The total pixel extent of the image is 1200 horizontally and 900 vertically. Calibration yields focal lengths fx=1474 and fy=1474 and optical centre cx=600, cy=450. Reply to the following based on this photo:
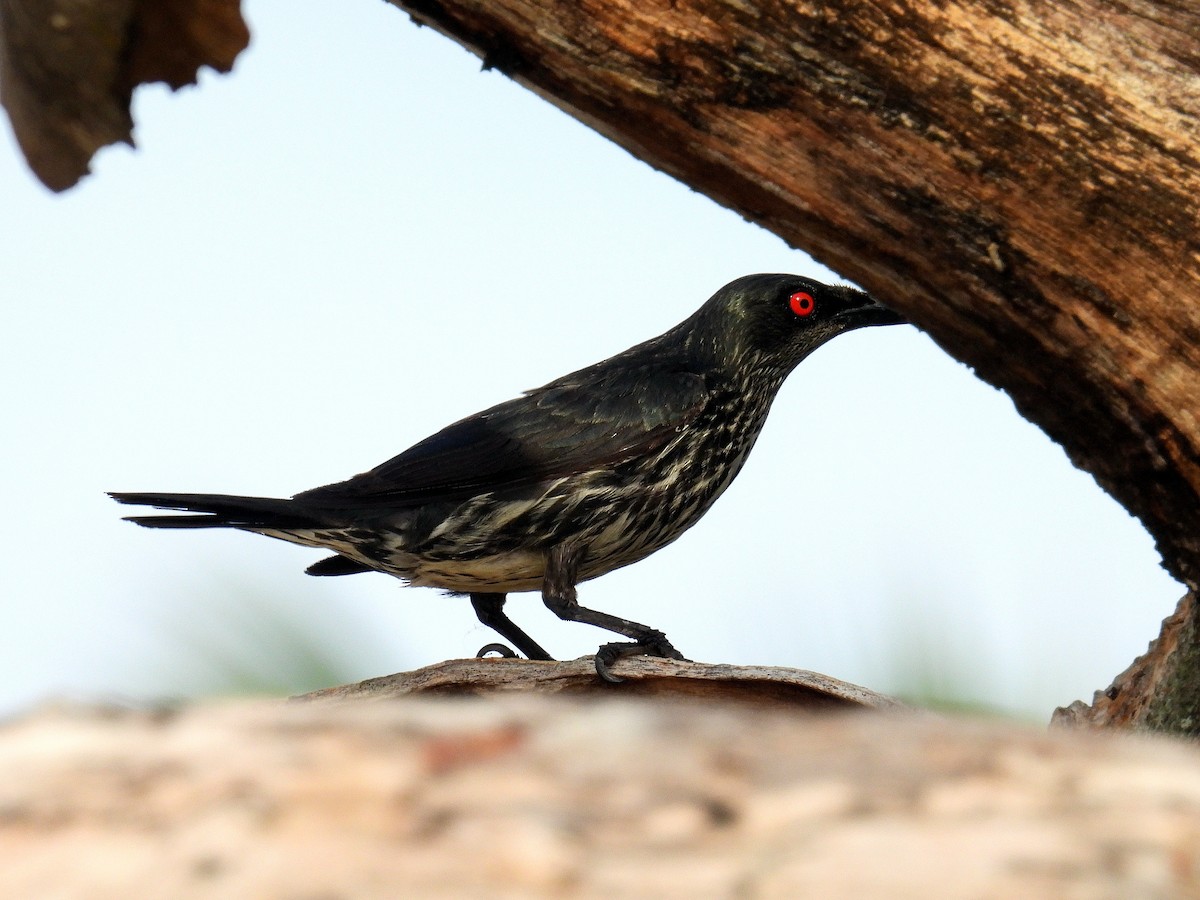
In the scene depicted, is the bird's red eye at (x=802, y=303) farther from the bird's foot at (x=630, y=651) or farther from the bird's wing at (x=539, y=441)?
the bird's foot at (x=630, y=651)

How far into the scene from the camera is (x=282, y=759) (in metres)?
1.92

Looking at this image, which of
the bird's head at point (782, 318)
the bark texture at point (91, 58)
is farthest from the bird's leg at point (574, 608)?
the bark texture at point (91, 58)

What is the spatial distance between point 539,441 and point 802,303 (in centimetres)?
112

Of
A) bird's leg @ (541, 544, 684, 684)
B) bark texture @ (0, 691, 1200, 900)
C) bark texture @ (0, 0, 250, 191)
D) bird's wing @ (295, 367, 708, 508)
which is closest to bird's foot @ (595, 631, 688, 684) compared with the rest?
bird's leg @ (541, 544, 684, 684)

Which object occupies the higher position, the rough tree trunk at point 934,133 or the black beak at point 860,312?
the black beak at point 860,312

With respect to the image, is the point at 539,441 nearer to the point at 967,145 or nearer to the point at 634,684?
the point at 634,684

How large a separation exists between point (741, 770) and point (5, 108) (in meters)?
2.63

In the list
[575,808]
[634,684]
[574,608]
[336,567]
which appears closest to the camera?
[575,808]

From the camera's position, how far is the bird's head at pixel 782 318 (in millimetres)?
5312

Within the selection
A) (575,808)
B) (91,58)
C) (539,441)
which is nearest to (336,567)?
(539,441)

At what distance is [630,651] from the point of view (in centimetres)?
466

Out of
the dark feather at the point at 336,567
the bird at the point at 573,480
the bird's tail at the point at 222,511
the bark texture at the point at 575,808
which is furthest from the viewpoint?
the dark feather at the point at 336,567

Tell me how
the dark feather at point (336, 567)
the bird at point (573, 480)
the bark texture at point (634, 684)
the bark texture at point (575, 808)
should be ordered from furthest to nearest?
the dark feather at point (336, 567), the bird at point (573, 480), the bark texture at point (634, 684), the bark texture at point (575, 808)

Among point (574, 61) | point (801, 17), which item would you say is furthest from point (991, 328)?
point (574, 61)
